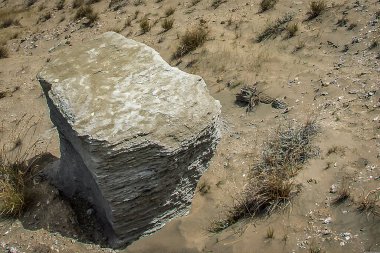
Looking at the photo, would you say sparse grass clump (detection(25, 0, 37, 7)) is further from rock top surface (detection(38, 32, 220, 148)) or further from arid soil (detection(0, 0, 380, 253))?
rock top surface (detection(38, 32, 220, 148))

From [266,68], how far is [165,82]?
8.14ft

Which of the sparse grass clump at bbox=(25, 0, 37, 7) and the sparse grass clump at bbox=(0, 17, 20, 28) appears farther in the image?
the sparse grass clump at bbox=(25, 0, 37, 7)

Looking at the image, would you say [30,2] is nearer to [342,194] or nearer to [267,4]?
[267,4]

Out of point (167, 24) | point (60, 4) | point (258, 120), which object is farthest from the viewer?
point (60, 4)

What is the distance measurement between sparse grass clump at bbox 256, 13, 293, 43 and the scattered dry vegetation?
2454 millimetres

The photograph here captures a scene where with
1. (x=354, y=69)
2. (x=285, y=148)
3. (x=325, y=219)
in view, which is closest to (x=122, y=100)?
(x=285, y=148)

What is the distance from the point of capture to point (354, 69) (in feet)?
19.9

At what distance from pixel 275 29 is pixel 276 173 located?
3461 mm

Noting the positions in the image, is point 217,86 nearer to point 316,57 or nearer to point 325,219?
point 316,57

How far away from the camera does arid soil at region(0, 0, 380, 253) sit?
4320 millimetres

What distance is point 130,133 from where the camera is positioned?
410 cm

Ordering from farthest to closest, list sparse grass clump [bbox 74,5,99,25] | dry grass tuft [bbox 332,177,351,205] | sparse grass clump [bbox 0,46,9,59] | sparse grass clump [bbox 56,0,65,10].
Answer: sparse grass clump [bbox 56,0,65,10]
sparse grass clump [bbox 74,5,99,25]
sparse grass clump [bbox 0,46,9,59]
dry grass tuft [bbox 332,177,351,205]

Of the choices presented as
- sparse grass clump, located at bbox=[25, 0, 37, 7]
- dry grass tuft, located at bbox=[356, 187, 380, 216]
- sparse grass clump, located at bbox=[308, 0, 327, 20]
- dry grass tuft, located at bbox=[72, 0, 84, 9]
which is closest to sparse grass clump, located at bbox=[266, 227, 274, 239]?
dry grass tuft, located at bbox=[356, 187, 380, 216]

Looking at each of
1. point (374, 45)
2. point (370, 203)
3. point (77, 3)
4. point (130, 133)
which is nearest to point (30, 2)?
point (77, 3)
